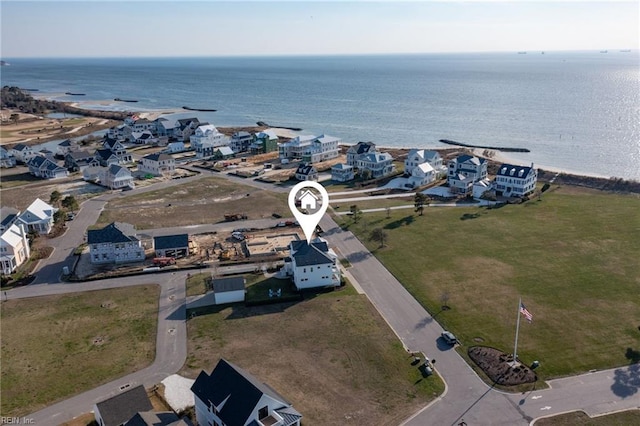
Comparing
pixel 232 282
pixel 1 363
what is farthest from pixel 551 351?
pixel 1 363

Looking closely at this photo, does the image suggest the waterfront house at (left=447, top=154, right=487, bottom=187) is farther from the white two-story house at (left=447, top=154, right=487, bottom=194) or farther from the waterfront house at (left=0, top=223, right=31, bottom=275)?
the waterfront house at (left=0, top=223, right=31, bottom=275)

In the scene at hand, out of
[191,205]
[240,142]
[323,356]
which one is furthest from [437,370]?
[240,142]

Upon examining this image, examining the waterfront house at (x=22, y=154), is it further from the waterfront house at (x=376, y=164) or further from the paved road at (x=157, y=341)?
the waterfront house at (x=376, y=164)

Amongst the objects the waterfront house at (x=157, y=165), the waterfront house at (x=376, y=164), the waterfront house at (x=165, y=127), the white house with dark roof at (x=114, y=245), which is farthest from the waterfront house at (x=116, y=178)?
the waterfront house at (x=376, y=164)

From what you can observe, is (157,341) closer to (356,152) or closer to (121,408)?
(121,408)

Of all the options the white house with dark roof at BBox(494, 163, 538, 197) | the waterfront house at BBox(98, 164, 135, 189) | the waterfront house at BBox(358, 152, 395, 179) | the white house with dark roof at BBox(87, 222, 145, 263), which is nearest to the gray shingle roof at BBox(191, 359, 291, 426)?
the white house with dark roof at BBox(87, 222, 145, 263)
